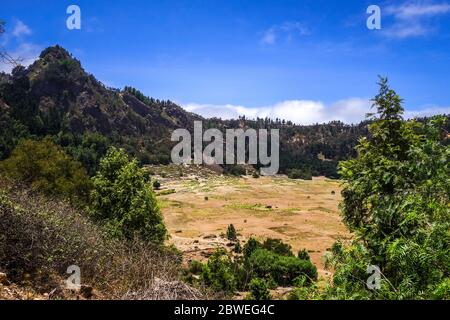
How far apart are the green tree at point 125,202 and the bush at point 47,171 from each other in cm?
293

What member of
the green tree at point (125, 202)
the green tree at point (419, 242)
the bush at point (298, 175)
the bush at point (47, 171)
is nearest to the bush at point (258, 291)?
the green tree at point (125, 202)

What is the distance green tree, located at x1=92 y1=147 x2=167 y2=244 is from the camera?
27.3 metres

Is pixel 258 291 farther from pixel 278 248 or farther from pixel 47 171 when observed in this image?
pixel 278 248

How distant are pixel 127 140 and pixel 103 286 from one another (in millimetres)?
140314

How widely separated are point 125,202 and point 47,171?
9158 mm

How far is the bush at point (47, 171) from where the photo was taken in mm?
31633

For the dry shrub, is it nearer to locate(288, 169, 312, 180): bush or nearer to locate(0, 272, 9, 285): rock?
locate(0, 272, 9, 285): rock

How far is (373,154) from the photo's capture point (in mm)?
18219

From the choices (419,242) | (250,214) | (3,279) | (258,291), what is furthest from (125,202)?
(250,214)

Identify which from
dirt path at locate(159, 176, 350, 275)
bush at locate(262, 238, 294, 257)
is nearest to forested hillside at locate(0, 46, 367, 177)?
dirt path at locate(159, 176, 350, 275)

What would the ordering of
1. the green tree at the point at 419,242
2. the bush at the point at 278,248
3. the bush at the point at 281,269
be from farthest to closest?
the bush at the point at 278,248 < the bush at the point at 281,269 < the green tree at the point at 419,242

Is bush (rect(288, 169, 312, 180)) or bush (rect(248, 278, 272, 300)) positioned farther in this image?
bush (rect(288, 169, 312, 180))

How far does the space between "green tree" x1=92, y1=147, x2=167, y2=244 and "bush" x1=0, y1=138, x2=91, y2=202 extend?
2.93m

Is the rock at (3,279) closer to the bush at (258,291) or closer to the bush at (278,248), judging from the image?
the bush at (258,291)
